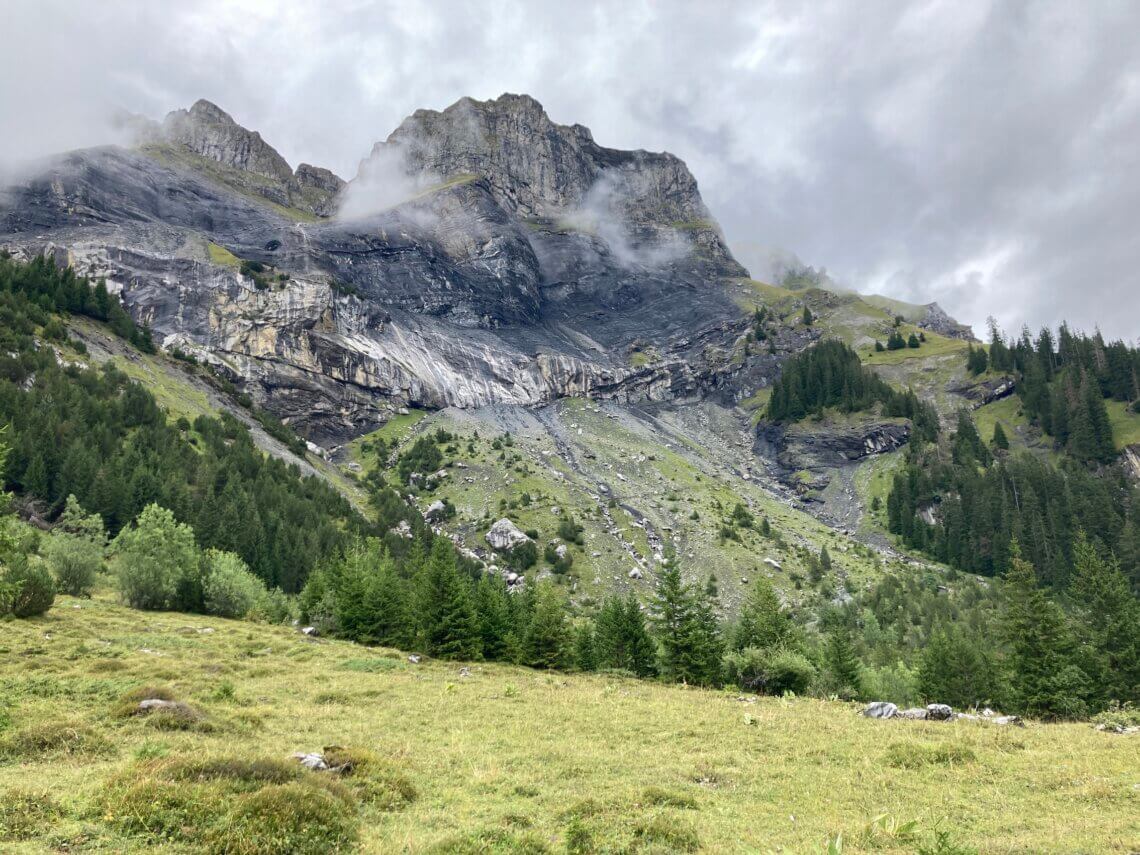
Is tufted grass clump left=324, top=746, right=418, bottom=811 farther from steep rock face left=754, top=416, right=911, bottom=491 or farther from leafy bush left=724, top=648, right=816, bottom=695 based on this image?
steep rock face left=754, top=416, right=911, bottom=491

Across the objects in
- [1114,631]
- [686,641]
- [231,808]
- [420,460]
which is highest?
[420,460]

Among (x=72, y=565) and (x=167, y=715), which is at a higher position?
(x=72, y=565)

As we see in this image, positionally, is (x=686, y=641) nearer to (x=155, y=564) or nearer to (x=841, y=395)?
(x=155, y=564)

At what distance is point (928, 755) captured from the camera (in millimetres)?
16938

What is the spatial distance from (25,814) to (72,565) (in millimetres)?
49872

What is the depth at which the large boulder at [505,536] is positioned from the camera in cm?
11056

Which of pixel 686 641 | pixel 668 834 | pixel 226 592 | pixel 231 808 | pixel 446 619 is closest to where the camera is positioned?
pixel 231 808

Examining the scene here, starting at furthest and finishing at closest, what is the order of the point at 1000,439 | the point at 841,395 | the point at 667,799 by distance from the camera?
the point at 841,395 → the point at 1000,439 → the point at 667,799

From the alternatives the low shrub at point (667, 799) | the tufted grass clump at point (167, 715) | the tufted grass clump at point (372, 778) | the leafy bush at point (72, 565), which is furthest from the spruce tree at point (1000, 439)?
the leafy bush at point (72, 565)

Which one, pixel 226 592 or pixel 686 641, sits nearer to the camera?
pixel 686 641

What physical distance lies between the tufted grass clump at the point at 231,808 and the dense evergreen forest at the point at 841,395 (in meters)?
185

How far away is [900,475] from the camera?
14750 cm

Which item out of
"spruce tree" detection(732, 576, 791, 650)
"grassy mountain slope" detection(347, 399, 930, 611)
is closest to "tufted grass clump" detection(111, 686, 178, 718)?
"spruce tree" detection(732, 576, 791, 650)

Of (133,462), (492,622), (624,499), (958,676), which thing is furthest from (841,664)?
(133,462)
